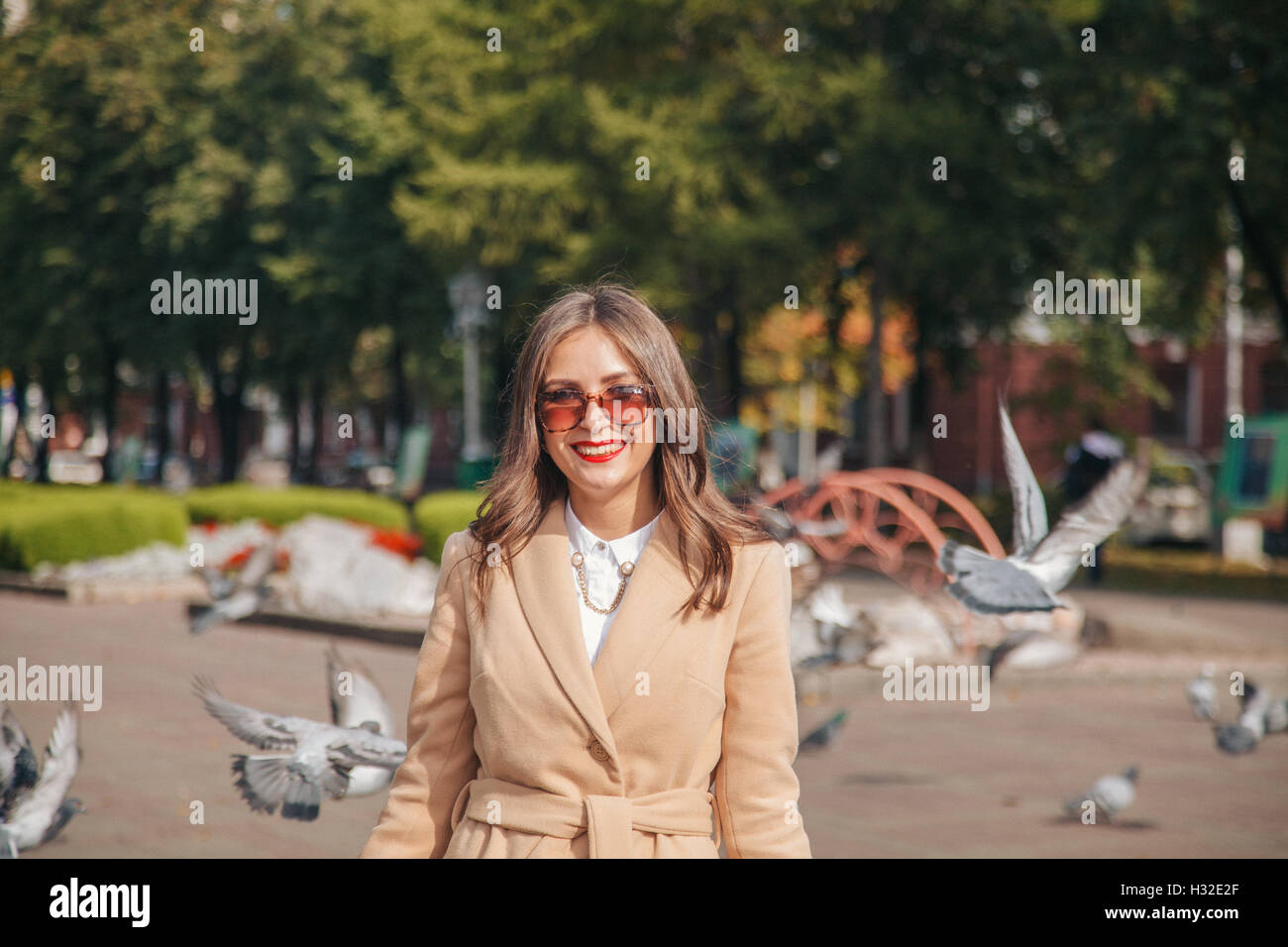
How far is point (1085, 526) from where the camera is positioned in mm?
4211

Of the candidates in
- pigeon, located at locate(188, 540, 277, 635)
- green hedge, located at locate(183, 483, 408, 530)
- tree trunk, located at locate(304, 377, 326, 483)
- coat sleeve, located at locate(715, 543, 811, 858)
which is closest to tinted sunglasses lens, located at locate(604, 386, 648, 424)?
coat sleeve, located at locate(715, 543, 811, 858)

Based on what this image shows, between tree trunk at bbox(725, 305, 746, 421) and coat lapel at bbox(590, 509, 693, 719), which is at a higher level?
tree trunk at bbox(725, 305, 746, 421)

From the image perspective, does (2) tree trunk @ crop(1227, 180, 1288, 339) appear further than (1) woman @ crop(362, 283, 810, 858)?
Yes

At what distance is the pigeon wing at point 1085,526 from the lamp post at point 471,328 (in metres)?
18.3

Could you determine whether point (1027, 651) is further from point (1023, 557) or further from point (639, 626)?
point (639, 626)

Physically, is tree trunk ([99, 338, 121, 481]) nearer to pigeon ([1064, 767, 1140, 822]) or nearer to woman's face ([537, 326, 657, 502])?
pigeon ([1064, 767, 1140, 822])

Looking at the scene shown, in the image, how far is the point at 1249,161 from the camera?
18781 millimetres

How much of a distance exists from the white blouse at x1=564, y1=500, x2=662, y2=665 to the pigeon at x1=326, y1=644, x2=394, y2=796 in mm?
1668

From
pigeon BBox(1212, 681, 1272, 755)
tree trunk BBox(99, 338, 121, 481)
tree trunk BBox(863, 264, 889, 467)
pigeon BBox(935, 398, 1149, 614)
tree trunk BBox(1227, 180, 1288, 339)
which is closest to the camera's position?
pigeon BBox(935, 398, 1149, 614)

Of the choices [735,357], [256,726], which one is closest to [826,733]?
[256,726]

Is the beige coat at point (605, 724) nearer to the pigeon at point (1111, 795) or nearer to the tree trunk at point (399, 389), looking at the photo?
the pigeon at point (1111, 795)

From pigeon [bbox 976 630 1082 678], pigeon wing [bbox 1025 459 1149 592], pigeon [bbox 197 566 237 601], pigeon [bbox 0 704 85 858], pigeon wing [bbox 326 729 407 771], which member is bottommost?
pigeon [bbox 0 704 85 858]

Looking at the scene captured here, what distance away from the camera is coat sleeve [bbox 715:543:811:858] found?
2.74 meters

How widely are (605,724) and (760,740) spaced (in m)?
0.27
